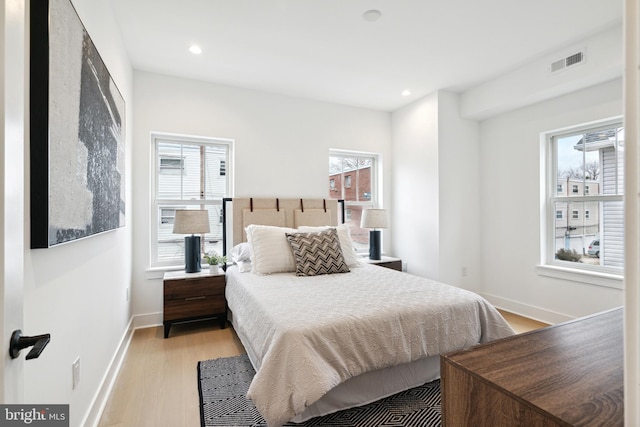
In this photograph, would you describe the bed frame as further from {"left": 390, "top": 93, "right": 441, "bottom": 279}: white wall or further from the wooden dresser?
the wooden dresser

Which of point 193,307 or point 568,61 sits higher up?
point 568,61

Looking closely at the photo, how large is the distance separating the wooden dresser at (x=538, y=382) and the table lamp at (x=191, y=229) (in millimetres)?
2740

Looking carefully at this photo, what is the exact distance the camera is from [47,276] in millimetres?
1170

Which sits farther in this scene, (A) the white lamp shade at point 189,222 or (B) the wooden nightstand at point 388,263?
(B) the wooden nightstand at point 388,263

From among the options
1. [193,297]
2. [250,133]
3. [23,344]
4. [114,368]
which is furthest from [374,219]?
[23,344]

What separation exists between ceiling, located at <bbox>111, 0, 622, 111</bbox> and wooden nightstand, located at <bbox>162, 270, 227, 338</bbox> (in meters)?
2.17

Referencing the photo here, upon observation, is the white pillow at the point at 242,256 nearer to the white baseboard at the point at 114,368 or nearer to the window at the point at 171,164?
the white baseboard at the point at 114,368

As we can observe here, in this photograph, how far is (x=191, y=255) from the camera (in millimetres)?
3223

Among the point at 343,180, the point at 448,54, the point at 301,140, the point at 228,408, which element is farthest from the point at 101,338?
the point at 448,54

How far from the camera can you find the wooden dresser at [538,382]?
651 mm

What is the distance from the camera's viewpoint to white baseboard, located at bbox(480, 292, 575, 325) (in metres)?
3.24

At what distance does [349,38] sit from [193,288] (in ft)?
9.06

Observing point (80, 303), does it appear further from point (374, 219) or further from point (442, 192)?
point (442, 192)

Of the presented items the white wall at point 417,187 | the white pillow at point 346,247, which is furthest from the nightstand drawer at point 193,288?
the white wall at point 417,187
